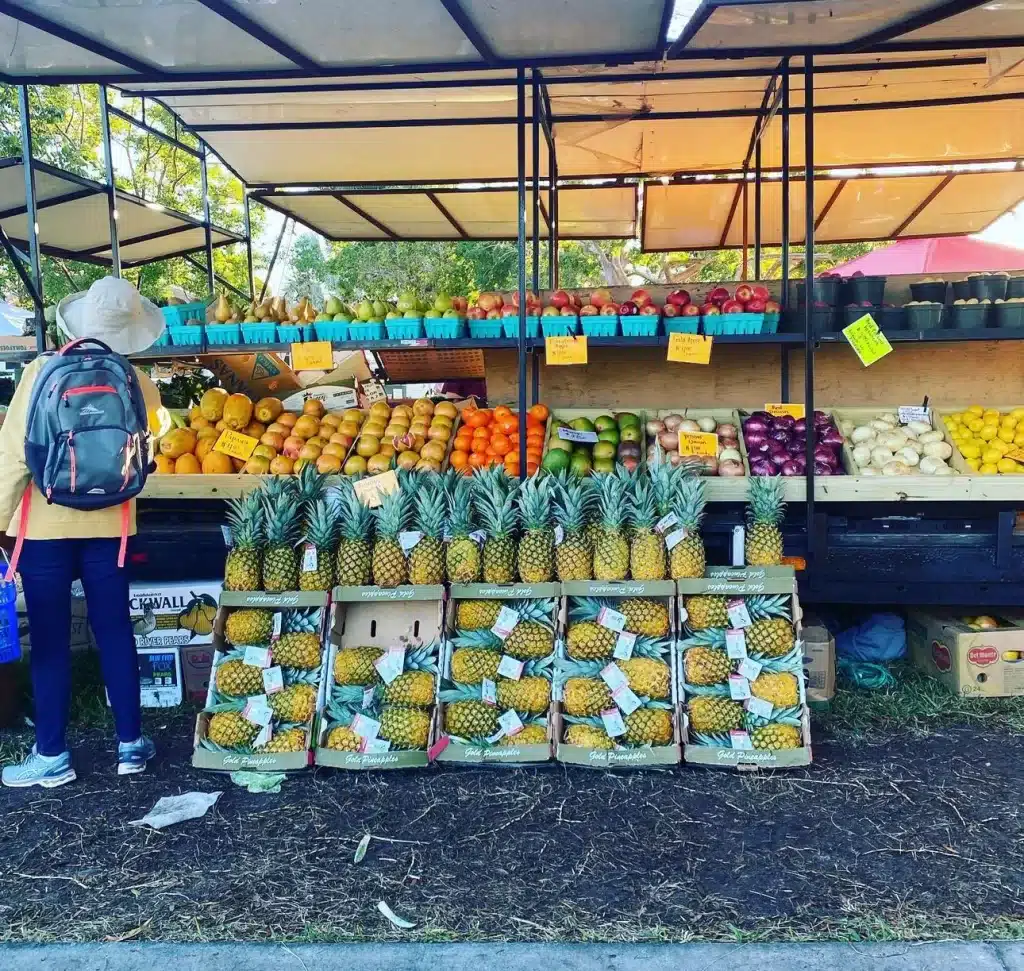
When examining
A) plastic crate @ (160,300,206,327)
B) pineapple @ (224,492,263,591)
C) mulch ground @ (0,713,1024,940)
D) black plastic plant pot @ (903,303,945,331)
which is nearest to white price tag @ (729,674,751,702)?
mulch ground @ (0,713,1024,940)

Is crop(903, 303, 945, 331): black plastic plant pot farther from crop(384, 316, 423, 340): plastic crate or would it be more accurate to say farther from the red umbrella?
the red umbrella

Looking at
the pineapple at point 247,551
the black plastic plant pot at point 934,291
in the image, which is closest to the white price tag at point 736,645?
the pineapple at point 247,551

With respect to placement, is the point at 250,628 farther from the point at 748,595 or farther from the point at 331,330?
the point at 748,595

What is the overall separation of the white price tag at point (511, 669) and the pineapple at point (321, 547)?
93cm

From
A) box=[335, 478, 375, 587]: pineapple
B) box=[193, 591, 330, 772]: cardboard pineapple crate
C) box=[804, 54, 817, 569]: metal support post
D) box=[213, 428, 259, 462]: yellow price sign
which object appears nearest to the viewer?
box=[193, 591, 330, 772]: cardboard pineapple crate

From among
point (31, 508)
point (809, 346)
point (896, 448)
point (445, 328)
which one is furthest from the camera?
point (445, 328)

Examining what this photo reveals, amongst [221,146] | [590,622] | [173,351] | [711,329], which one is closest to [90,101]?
[221,146]

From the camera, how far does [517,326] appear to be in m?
5.05

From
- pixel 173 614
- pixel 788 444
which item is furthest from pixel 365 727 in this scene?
pixel 788 444

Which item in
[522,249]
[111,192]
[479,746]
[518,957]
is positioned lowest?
[518,957]

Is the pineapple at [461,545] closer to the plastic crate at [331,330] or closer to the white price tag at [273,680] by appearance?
the white price tag at [273,680]

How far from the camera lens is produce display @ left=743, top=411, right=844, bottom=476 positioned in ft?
16.1

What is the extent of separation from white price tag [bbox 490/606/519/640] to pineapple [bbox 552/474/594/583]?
29cm

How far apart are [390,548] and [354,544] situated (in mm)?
187
